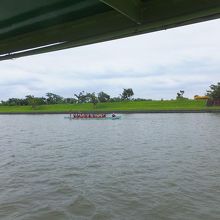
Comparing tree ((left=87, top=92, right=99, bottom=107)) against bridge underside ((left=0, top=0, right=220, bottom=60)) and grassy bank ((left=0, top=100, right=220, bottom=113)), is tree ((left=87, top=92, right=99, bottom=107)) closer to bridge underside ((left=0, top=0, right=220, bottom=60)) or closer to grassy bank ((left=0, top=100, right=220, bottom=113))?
grassy bank ((left=0, top=100, right=220, bottom=113))

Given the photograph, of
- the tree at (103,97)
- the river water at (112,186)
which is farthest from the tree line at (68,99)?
the river water at (112,186)

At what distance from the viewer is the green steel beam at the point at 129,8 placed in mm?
3491

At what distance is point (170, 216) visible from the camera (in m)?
8.41

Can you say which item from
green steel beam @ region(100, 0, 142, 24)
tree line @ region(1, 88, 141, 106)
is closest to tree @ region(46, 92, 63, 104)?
tree line @ region(1, 88, 141, 106)

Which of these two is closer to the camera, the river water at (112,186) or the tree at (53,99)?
the river water at (112,186)

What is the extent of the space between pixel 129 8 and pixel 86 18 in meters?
0.84

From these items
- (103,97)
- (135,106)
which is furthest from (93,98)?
(135,106)

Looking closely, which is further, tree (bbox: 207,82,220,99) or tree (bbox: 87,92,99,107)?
tree (bbox: 87,92,99,107)

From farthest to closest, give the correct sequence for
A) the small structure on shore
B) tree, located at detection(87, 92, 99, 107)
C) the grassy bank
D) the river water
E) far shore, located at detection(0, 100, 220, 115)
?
tree, located at detection(87, 92, 99, 107) → the grassy bank → the small structure on shore → far shore, located at detection(0, 100, 220, 115) → the river water

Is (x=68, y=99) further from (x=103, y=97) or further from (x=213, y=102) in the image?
(x=213, y=102)

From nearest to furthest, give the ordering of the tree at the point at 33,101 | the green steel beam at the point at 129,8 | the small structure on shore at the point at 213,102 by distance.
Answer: the green steel beam at the point at 129,8, the small structure on shore at the point at 213,102, the tree at the point at 33,101

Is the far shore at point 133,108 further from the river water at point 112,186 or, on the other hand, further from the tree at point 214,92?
the river water at point 112,186

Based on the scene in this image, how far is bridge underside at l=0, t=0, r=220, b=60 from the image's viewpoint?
3.54 meters

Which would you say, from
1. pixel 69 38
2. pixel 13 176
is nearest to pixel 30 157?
pixel 13 176
